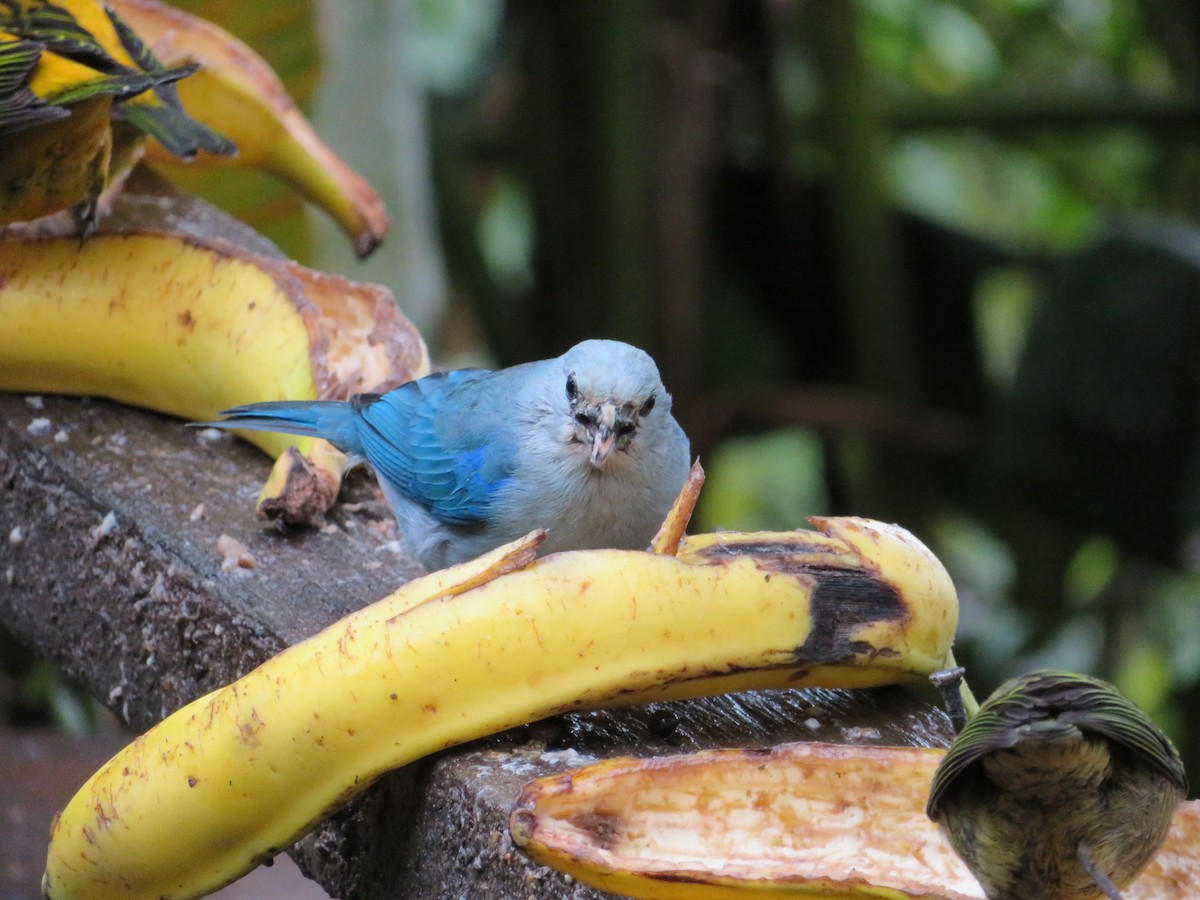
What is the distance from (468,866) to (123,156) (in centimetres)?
185

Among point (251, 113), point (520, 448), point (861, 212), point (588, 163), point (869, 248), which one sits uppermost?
A: point (251, 113)

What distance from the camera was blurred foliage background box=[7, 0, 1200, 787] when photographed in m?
4.82

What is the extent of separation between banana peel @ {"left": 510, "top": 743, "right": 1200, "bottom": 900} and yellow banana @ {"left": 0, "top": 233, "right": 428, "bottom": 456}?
1186 mm

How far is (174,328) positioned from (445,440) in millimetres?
561

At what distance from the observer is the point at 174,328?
7.80ft

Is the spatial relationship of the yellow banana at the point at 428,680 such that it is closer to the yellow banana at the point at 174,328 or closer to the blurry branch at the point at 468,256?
the yellow banana at the point at 174,328

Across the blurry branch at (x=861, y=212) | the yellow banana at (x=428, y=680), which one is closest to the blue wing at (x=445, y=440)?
the yellow banana at (x=428, y=680)

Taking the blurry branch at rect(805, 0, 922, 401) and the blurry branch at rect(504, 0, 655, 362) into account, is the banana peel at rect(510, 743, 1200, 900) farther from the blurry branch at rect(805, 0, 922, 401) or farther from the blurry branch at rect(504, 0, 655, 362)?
the blurry branch at rect(805, 0, 922, 401)

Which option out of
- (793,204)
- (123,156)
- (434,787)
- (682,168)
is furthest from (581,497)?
A: (793,204)

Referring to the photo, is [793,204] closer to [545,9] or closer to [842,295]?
[842,295]

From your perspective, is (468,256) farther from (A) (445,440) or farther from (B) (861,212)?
(A) (445,440)

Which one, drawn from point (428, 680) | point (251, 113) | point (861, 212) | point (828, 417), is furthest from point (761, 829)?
point (861, 212)

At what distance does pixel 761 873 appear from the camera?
1201 mm

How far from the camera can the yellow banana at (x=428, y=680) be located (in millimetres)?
1436
